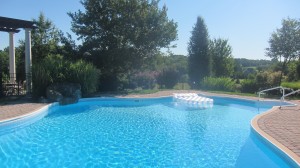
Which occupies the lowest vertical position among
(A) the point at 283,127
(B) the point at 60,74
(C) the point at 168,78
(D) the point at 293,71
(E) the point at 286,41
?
(A) the point at 283,127

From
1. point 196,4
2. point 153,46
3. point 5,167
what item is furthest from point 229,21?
point 5,167

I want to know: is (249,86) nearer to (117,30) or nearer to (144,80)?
(144,80)

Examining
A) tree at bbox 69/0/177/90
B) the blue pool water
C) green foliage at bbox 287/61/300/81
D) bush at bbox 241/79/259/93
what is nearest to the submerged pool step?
the blue pool water

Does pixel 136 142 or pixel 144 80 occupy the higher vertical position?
pixel 144 80

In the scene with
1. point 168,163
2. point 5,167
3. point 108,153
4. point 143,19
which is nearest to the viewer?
point 5,167

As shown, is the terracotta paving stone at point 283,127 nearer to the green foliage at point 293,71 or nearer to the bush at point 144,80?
the bush at point 144,80

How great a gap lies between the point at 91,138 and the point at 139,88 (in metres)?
13.6

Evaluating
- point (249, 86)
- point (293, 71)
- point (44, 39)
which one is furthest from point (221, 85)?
point (44, 39)

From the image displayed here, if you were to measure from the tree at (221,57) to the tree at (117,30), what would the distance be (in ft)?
43.8

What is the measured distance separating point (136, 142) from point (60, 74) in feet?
28.3

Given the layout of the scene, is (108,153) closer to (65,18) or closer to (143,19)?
(143,19)

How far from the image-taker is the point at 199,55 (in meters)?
23.8

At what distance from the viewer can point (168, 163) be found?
544cm

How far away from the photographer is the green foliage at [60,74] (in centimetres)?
1318
